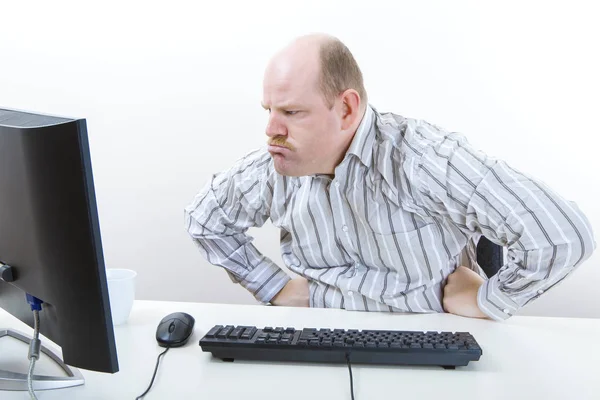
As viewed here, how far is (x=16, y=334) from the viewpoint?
3.14ft

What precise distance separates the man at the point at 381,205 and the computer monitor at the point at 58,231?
2.15ft

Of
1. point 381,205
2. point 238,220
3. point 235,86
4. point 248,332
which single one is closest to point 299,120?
point 381,205

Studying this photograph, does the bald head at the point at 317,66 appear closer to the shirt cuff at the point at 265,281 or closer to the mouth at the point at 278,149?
the mouth at the point at 278,149

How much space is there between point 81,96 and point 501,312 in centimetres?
179

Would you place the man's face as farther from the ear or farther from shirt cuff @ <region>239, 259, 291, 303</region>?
shirt cuff @ <region>239, 259, 291, 303</region>

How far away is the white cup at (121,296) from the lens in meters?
1.04

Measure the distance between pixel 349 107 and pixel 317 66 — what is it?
0.12 metres

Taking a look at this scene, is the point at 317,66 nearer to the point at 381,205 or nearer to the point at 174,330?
the point at 381,205

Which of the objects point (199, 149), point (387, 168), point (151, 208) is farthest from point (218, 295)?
point (387, 168)

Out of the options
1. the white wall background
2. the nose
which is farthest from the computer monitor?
the white wall background

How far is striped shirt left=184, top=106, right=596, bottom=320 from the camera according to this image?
1.14 m

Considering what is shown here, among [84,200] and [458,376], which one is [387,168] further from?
[84,200]

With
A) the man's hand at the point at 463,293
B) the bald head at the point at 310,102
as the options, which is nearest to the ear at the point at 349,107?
the bald head at the point at 310,102

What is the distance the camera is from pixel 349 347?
862 millimetres
